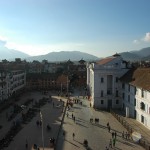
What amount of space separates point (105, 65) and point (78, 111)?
1328 cm

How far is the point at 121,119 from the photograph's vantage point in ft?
188

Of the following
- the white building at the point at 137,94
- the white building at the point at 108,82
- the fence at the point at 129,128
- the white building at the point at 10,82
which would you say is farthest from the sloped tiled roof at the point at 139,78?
the white building at the point at 10,82

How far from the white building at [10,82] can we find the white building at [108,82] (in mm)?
30348

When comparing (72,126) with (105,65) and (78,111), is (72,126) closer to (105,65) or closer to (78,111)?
(78,111)

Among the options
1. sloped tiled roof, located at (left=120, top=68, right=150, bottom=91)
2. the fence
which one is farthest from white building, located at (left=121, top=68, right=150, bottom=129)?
the fence

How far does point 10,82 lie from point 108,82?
38477 millimetres

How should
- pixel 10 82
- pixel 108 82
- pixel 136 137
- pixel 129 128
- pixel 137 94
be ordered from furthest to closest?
pixel 10 82, pixel 108 82, pixel 137 94, pixel 129 128, pixel 136 137

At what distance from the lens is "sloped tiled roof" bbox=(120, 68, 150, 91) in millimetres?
53300

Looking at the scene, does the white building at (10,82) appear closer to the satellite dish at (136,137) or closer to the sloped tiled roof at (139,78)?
the sloped tiled roof at (139,78)

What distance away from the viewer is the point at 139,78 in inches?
2291

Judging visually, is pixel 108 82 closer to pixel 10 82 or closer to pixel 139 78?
pixel 139 78

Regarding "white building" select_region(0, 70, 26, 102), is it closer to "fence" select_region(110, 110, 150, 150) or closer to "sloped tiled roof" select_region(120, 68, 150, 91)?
"fence" select_region(110, 110, 150, 150)

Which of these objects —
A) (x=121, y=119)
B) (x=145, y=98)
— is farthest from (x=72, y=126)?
(x=145, y=98)

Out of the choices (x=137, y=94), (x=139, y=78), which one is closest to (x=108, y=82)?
(x=139, y=78)
